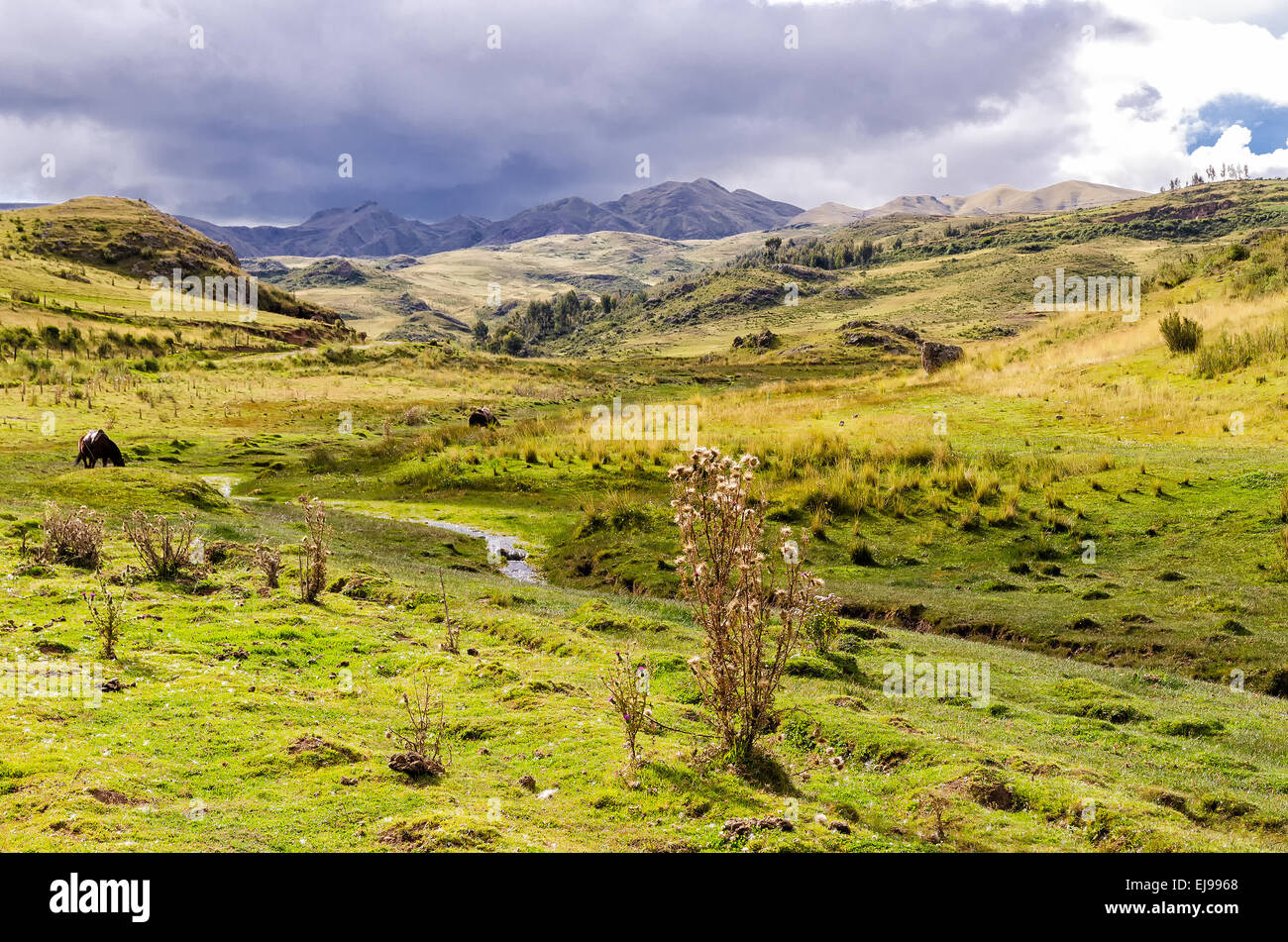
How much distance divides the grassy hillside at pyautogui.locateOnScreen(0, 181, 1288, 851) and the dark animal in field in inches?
69.2

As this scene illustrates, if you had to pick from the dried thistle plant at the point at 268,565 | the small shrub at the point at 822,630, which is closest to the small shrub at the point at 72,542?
the dried thistle plant at the point at 268,565

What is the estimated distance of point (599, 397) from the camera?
64562 mm

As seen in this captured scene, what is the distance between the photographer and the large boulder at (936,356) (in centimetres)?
5419

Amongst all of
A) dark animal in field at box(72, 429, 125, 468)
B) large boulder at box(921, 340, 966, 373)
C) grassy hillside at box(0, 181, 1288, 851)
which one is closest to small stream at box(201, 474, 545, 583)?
grassy hillside at box(0, 181, 1288, 851)

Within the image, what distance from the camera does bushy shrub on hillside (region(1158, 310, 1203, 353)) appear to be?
114ft

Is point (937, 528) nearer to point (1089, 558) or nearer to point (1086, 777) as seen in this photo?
point (1089, 558)

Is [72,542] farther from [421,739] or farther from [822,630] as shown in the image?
[822,630]

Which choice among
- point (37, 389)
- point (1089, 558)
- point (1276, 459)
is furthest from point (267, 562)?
point (37, 389)

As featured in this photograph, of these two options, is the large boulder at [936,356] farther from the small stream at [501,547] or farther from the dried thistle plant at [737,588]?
the dried thistle plant at [737,588]

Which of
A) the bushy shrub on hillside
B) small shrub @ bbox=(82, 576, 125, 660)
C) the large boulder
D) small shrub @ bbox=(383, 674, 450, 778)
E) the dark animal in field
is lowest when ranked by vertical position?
small shrub @ bbox=(383, 674, 450, 778)

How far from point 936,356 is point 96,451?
5081cm

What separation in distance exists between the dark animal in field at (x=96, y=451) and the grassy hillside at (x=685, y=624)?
5.77 feet

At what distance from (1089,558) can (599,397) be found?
4861 centimetres

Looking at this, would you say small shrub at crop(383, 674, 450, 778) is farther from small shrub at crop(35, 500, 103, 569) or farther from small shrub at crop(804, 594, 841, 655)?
small shrub at crop(35, 500, 103, 569)
